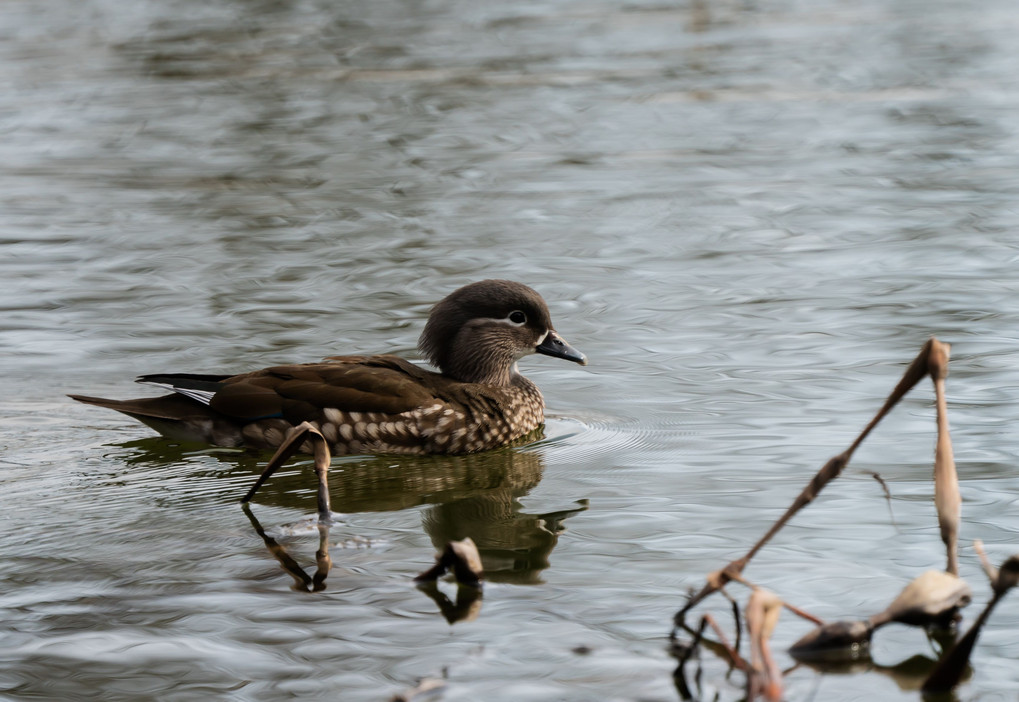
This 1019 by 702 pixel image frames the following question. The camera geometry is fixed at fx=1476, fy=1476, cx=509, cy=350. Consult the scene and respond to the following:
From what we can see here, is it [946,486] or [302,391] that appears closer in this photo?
[946,486]

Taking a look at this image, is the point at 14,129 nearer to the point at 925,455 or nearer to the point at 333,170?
the point at 333,170

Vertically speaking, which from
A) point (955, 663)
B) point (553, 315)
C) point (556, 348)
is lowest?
point (553, 315)

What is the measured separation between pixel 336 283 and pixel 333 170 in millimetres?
3928

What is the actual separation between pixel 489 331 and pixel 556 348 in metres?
0.39

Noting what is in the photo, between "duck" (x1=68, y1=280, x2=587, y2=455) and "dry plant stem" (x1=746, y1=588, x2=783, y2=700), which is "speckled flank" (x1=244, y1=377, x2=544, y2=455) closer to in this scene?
"duck" (x1=68, y1=280, x2=587, y2=455)

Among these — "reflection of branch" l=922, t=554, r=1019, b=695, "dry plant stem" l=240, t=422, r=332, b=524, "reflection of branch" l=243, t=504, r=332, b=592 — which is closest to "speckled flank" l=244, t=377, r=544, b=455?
"reflection of branch" l=243, t=504, r=332, b=592

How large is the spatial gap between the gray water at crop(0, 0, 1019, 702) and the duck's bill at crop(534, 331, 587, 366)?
0.99 feet

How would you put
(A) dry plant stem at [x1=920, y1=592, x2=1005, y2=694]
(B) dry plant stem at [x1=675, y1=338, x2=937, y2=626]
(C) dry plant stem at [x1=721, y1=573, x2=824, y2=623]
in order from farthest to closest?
(B) dry plant stem at [x1=675, y1=338, x2=937, y2=626] → (C) dry plant stem at [x1=721, y1=573, x2=824, y2=623] → (A) dry plant stem at [x1=920, y1=592, x2=1005, y2=694]

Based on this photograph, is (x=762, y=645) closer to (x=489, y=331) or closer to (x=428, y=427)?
(x=428, y=427)

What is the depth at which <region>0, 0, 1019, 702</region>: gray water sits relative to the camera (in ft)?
16.4

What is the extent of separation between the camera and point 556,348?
26.6ft

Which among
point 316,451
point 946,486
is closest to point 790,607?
point 946,486

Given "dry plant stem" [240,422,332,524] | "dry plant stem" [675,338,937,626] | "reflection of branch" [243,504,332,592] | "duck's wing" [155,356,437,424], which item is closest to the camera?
"dry plant stem" [675,338,937,626]

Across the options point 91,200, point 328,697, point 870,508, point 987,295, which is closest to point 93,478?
point 328,697
